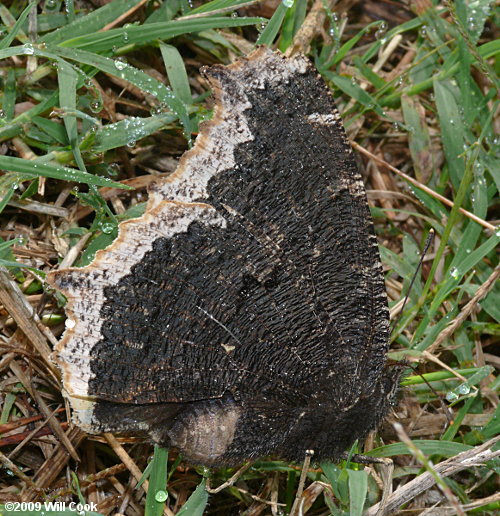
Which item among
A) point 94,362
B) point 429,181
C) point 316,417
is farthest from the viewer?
point 429,181

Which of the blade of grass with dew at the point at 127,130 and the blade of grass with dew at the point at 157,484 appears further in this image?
the blade of grass with dew at the point at 127,130

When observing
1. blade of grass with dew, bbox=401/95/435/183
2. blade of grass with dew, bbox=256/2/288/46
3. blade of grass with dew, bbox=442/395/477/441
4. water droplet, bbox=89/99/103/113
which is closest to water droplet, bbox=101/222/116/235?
water droplet, bbox=89/99/103/113

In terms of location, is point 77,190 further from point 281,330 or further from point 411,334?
point 411,334

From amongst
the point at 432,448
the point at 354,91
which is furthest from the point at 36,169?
the point at 432,448

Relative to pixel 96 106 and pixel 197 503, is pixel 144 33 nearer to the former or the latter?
pixel 96 106

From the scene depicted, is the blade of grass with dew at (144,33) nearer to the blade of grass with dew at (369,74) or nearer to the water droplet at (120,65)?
the water droplet at (120,65)

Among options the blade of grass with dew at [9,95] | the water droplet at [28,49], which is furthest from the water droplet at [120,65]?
the blade of grass with dew at [9,95]

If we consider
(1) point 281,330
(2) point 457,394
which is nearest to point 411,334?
(2) point 457,394
